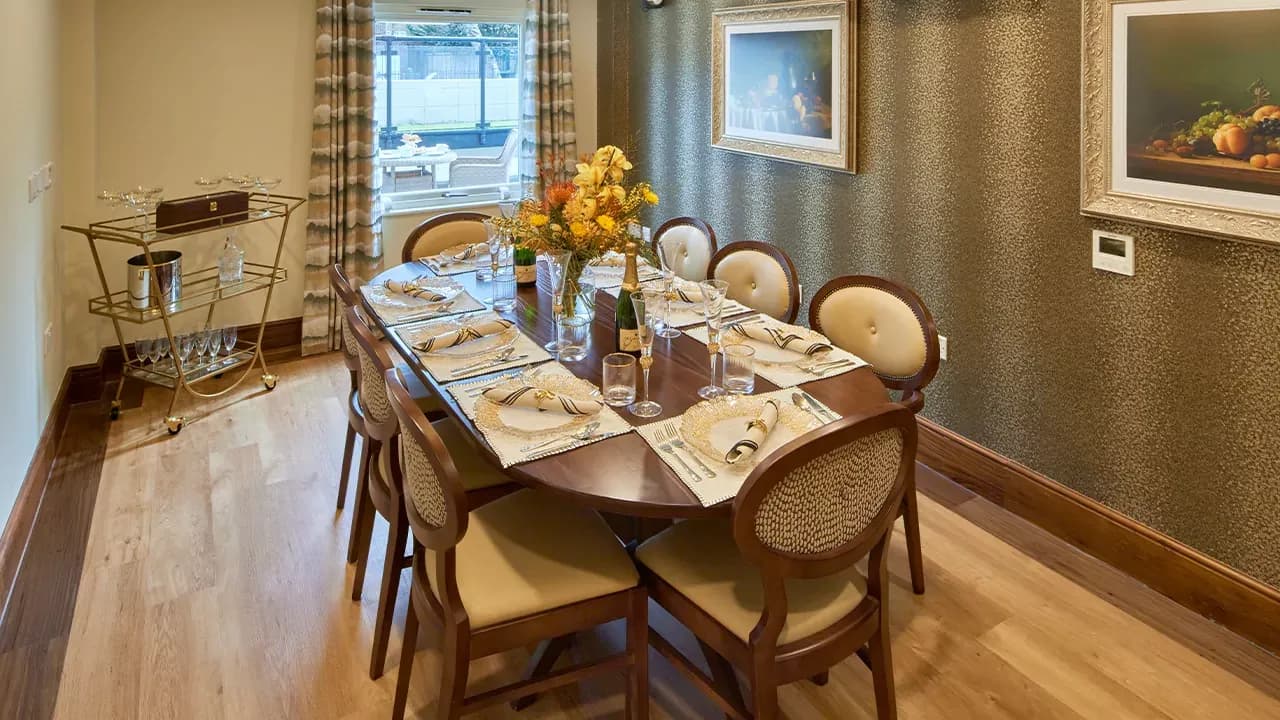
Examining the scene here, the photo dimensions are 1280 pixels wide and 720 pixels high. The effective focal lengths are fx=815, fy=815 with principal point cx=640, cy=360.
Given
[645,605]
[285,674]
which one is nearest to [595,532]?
[645,605]

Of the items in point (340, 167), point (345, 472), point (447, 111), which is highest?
point (447, 111)

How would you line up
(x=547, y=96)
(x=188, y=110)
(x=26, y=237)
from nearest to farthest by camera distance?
(x=26, y=237) < (x=188, y=110) < (x=547, y=96)

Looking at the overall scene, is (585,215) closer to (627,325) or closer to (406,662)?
(627,325)

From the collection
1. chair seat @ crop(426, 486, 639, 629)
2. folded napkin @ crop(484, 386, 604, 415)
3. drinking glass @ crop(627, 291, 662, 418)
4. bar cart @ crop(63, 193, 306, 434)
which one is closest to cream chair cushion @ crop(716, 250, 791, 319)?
drinking glass @ crop(627, 291, 662, 418)

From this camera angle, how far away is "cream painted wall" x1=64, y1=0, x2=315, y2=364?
4023mm

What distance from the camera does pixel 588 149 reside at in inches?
216

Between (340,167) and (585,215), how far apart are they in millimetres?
2843

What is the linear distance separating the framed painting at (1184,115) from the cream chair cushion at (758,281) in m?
1.00

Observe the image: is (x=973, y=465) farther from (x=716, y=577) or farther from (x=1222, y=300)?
(x=716, y=577)

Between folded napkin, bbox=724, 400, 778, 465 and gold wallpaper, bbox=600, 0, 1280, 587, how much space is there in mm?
1383

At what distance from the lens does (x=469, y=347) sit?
234cm

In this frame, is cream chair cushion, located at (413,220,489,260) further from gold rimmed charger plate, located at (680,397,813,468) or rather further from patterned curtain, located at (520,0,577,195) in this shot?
gold rimmed charger plate, located at (680,397,813,468)

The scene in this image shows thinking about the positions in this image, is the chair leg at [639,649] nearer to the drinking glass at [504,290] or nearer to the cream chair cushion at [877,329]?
the cream chair cushion at [877,329]

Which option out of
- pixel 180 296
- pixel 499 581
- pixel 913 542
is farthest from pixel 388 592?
pixel 180 296
